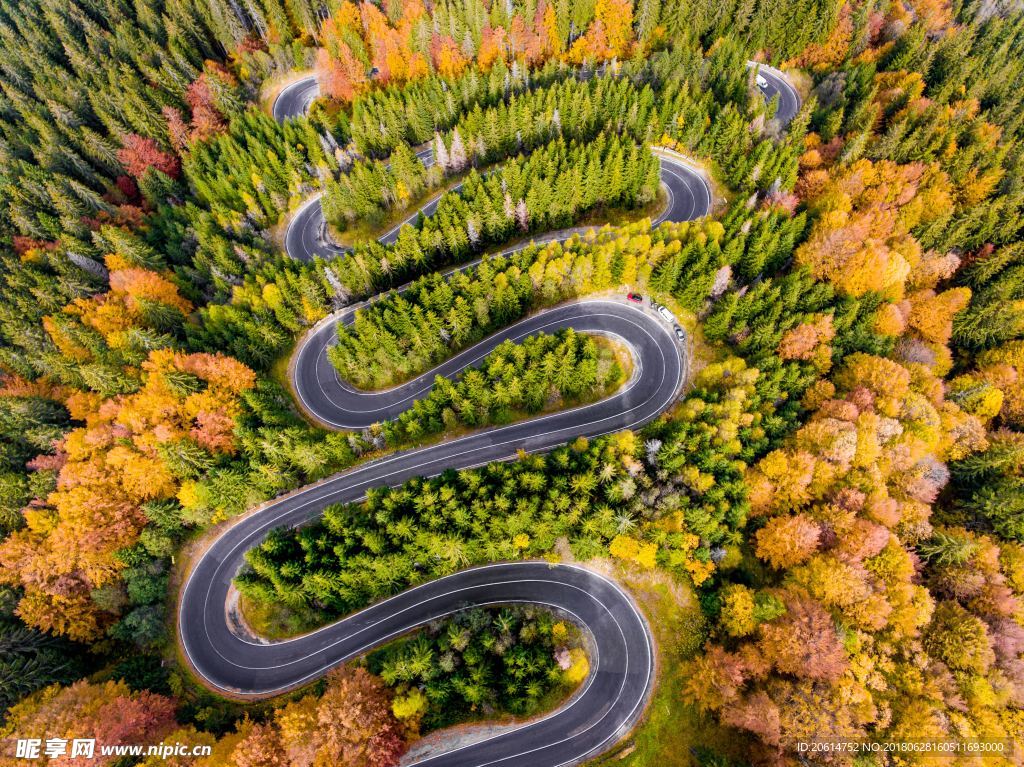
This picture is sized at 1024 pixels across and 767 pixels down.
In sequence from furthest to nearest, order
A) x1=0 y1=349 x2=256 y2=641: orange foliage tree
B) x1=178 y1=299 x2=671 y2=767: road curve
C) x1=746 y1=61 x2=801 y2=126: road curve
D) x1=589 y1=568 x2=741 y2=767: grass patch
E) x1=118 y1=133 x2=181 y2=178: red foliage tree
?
1. x1=746 y1=61 x2=801 y2=126: road curve
2. x1=118 y1=133 x2=181 y2=178: red foliage tree
3. x1=0 y1=349 x2=256 y2=641: orange foliage tree
4. x1=178 y1=299 x2=671 y2=767: road curve
5. x1=589 y1=568 x2=741 y2=767: grass patch

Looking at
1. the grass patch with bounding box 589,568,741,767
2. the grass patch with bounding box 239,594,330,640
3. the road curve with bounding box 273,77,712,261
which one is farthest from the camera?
the road curve with bounding box 273,77,712,261

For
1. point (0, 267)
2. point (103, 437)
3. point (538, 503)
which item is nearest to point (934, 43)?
point (538, 503)

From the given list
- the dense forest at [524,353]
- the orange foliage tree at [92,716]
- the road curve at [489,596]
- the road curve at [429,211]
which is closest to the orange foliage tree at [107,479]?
the dense forest at [524,353]

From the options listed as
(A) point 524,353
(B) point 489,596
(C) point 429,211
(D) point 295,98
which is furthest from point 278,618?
(D) point 295,98

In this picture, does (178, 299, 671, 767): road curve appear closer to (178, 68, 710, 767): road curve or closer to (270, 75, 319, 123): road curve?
(178, 68, 710, 767): road curve

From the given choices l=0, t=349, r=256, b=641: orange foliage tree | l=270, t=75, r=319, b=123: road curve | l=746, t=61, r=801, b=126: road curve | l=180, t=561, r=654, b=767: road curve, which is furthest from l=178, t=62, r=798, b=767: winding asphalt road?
l=746, t=61, r=801, b=126: road curve

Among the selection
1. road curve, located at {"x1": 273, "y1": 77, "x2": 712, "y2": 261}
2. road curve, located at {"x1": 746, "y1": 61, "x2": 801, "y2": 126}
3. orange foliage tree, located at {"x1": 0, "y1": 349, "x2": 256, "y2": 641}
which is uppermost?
road curve, located at {"x1": 746, "y1": 61, "x2": 801, "y2": 126}

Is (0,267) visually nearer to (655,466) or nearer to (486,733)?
(486,733)

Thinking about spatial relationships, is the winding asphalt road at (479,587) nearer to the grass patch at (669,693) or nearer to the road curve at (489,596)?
the road curve at (489,596)
